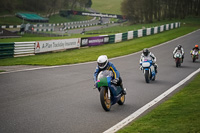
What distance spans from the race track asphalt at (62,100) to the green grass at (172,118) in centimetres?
74

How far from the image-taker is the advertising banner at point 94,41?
34353mm

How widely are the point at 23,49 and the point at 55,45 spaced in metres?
4.39

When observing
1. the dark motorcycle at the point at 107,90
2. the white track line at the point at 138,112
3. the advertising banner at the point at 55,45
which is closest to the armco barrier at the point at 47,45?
the advertising banner at the point at 55,45

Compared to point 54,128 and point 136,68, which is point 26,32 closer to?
point 136,68

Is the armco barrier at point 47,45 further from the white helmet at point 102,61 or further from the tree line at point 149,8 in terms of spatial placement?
the tree line at point 149,8

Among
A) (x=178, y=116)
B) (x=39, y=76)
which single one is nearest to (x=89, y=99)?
(x=178, y=116)

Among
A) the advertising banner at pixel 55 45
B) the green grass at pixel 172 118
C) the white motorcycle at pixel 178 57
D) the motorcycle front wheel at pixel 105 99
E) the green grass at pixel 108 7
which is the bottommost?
the green grass at pixel 172 118

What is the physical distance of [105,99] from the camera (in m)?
9.30

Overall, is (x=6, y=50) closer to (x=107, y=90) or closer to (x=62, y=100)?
(x=62, y=100)

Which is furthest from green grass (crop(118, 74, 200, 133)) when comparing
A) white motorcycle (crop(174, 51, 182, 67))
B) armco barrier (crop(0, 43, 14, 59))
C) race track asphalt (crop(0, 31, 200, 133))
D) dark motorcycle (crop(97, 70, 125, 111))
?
armco barrier (crop(0, 43, 14, 59))

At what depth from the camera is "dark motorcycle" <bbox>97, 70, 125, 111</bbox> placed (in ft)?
30.1

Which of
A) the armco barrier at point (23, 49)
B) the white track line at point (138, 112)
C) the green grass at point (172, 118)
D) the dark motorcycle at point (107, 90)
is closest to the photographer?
the green grass at point (172, 118)

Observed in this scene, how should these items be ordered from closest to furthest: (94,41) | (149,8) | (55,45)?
(55,45), (94,41), (149,8)

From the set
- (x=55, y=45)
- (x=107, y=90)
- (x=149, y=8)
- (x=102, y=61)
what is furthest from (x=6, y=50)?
(x=149, y=8)
